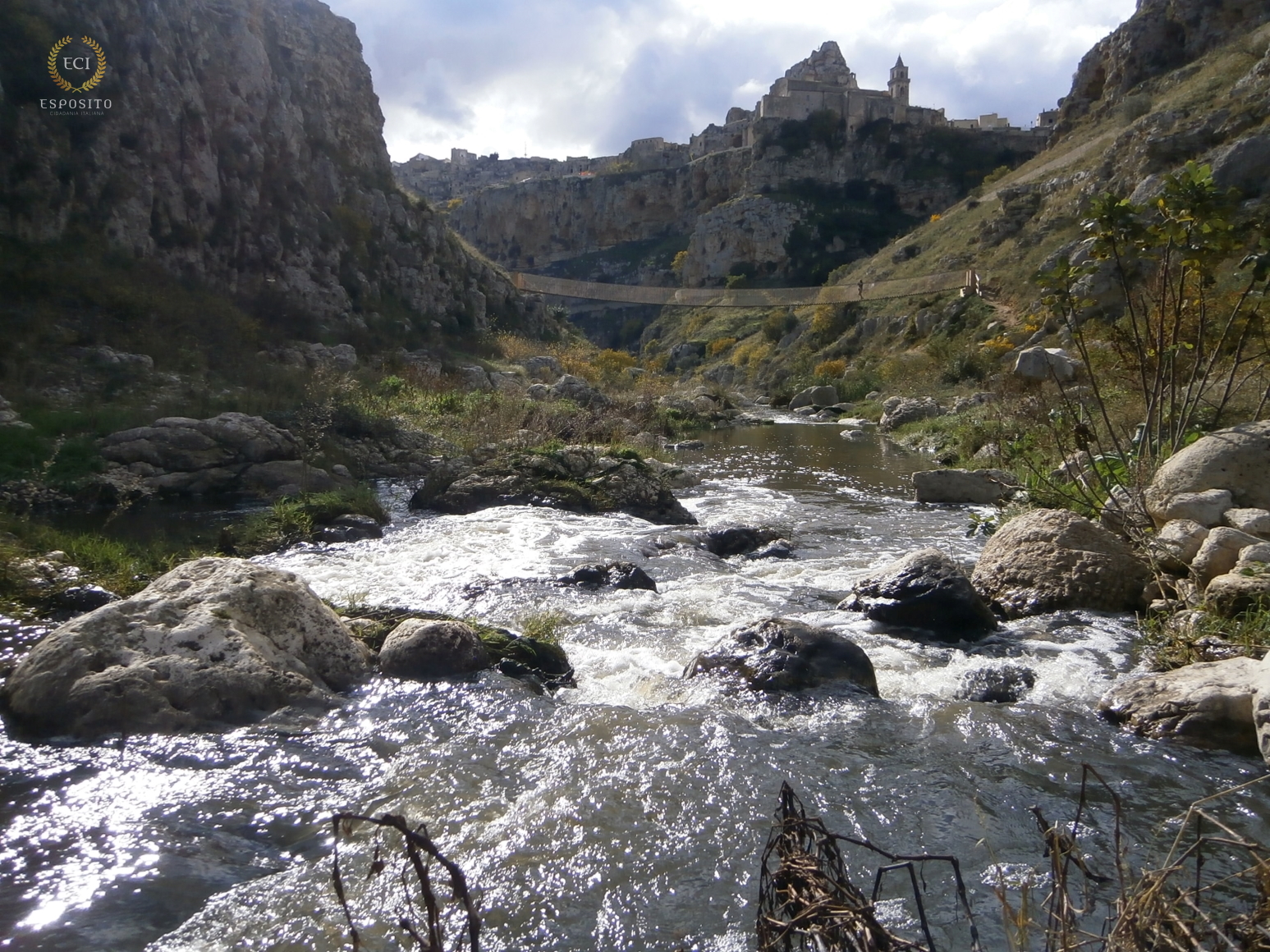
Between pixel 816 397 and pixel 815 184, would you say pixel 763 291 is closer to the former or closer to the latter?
pixel 815 184

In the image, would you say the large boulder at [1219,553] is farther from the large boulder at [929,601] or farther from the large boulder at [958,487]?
the large boulder at [958,487]

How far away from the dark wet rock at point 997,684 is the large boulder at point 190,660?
4.21 m

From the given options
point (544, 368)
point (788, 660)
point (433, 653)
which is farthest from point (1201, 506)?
point (544, 368)

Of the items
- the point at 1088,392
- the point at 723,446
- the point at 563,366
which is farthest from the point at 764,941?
the point at 563,366

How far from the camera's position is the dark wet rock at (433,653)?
6055 millimetres

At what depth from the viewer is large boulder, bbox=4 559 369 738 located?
197 inches

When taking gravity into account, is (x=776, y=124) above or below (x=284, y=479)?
above

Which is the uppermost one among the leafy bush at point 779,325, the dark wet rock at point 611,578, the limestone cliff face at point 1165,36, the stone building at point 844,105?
the stone building at point 844,105

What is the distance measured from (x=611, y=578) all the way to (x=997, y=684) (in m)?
4.18

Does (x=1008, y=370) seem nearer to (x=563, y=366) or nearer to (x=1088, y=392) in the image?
(x=1088, y=392)

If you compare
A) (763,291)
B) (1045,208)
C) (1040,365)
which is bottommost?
(1040,365)

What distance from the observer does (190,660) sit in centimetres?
536

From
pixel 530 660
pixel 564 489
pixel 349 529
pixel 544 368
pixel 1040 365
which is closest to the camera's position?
pixel 530 660

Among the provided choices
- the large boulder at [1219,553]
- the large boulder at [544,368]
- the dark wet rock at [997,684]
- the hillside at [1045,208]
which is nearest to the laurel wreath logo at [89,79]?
the large boulder at [544,368]
